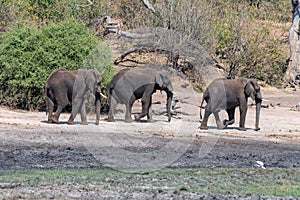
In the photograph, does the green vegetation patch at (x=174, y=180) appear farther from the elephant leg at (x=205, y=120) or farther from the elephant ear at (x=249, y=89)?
the elephant ear at (x=249, y=89)

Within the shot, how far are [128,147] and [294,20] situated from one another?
23169 millimetres

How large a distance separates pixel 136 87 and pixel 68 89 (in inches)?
160

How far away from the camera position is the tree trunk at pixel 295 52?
37.5 metres

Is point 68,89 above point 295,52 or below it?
below

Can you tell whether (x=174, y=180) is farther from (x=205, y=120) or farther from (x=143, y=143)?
(x=205, y=120)

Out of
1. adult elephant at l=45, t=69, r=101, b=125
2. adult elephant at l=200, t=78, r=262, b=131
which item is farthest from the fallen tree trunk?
adult elephant at l=45, t=69, r=101, b=125

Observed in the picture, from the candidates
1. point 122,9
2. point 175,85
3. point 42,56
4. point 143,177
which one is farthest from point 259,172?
point 122,9

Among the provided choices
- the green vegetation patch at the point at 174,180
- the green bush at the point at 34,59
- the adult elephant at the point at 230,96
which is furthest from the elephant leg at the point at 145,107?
the green vegetation patch at the point at 174,180

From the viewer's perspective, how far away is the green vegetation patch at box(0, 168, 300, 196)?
11891mm

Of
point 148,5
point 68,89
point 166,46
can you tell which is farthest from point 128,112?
point 148,5

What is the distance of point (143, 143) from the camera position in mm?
19062

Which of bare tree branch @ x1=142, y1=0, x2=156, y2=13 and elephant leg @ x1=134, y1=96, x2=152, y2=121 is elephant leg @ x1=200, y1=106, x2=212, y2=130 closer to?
elephant leg @ x1=134, y1=96, x2=152, y2=121

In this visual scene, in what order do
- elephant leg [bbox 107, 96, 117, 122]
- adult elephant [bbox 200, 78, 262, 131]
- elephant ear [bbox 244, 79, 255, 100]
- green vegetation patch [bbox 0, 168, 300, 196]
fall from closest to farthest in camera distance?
green vegetation patch [bbox 0, 168, 300, 196] < adult elephant [bbox 200, 78, 262, 131] < elephant ear [bbox 244, 79, 255, 100] < elephant leg [bbox 107, 96, 117, 122]

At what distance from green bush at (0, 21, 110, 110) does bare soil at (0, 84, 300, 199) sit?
2.20 feet
